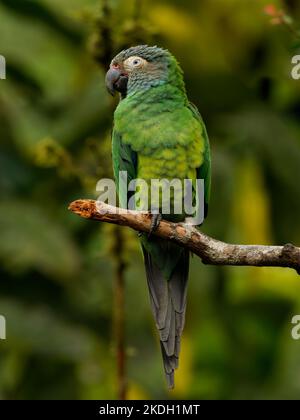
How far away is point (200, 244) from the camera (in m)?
3.40

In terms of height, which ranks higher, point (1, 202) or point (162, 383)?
point (1, 202)

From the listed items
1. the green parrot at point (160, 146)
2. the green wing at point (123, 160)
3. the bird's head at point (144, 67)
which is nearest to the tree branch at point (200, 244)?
the green parrot at point (160, 146)

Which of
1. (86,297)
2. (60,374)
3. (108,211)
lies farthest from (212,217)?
(108,211)

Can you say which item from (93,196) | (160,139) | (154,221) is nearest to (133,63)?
(160,139)

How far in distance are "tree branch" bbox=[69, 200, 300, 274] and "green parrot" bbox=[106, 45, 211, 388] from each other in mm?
283

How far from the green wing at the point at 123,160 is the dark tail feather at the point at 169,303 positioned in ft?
0.96

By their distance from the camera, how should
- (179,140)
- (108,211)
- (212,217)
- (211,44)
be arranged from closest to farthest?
(108,211)
(179,140)
(212,217)
(211,44)

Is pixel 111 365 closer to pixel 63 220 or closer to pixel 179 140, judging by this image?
pixel 63 220

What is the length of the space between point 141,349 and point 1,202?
3.76 ft

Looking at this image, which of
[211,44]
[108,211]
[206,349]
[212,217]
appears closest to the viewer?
[108,211]

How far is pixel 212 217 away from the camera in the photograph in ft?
16.8

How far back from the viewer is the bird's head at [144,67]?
3.88 metres

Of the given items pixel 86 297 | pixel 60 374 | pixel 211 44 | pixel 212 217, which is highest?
pixel 211 44

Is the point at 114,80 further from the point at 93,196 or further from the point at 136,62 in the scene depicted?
the point at 93,196
